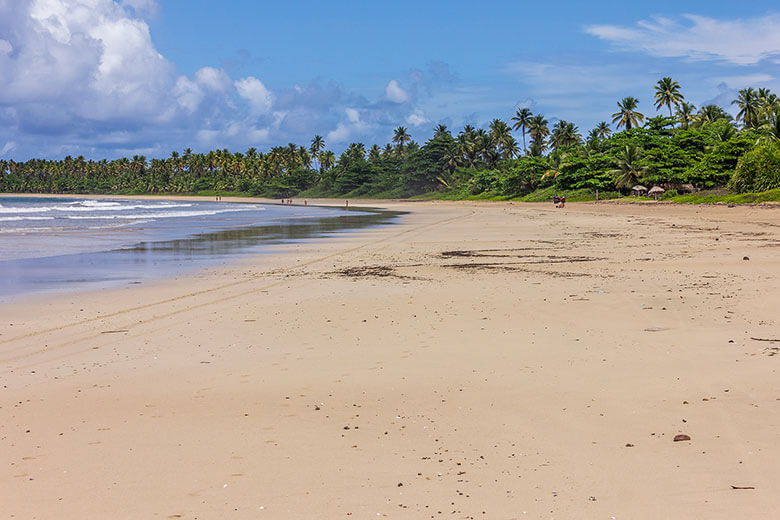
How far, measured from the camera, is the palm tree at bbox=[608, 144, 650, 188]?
213ft

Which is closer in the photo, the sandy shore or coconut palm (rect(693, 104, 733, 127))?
the sandy shore

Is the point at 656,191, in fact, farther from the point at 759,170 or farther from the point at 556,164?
the point at 556,164

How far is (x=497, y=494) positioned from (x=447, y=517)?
1.34 feet

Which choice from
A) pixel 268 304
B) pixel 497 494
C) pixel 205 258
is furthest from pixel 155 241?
pixel 497 494

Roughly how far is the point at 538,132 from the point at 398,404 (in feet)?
364

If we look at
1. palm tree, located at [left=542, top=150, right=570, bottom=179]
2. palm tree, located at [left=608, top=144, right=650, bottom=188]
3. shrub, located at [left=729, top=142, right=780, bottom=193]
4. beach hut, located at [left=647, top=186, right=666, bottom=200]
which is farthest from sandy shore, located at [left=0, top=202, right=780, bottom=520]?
palm tree, located at [left=542, top=150, right=570, bottom=179]

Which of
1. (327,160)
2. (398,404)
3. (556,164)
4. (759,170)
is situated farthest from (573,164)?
A: (327,160)

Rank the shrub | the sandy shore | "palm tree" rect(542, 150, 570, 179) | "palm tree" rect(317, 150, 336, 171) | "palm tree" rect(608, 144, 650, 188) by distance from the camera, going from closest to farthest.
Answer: the sandy shore, the shrub, "palm tree" rect(608, 144, 650, 188), "palm tree" rect(542, 150, 570, 179), "palm tree" rect(317, 150, 336, 171)

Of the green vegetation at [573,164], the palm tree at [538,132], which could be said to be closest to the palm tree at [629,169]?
the green vegetation at [573,164]

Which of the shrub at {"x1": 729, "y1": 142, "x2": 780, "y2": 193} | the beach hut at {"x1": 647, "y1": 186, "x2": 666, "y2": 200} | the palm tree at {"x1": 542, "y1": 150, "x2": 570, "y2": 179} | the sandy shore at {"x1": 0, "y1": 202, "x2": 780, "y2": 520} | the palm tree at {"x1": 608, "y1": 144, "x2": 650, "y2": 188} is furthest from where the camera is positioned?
the palm tree at {"x1": 542, "y1": 150, "x2": 570, "y2": 179}

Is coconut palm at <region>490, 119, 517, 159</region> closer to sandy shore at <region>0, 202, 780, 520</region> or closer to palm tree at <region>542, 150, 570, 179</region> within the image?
palm tree at <region>542, 150, 570, 179</region>

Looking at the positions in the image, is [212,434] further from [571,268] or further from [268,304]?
[571,268]

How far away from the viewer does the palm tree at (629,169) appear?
6488 centimetres

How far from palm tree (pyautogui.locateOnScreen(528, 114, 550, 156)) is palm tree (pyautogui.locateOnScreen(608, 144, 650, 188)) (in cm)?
4562
